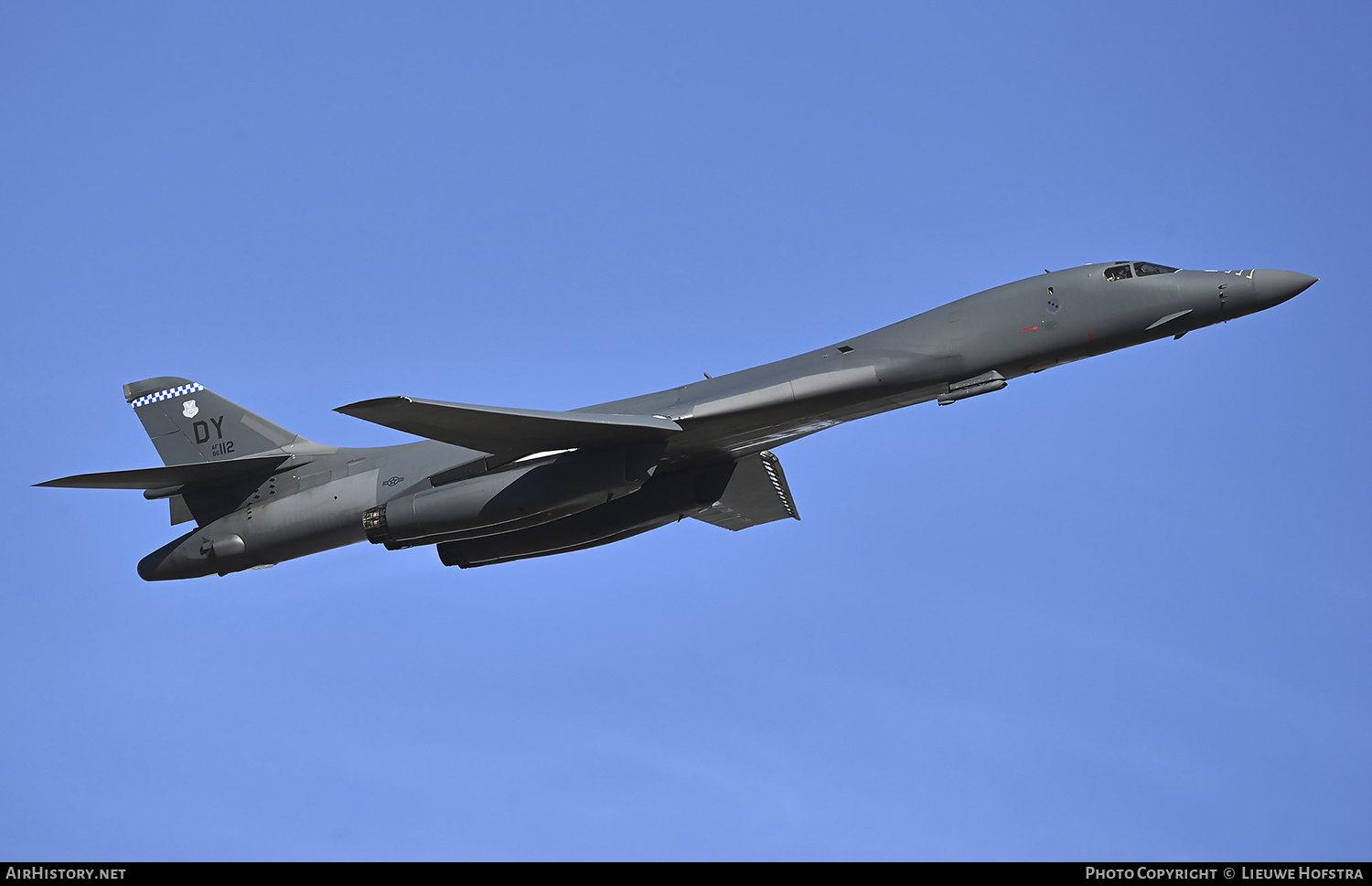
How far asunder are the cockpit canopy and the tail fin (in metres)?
14.8

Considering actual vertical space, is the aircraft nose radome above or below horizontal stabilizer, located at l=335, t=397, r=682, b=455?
above

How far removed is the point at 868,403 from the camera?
21.8m

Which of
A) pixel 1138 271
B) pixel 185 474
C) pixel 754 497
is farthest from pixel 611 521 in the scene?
pixel 1138 271

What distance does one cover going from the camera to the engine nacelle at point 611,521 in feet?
81.4

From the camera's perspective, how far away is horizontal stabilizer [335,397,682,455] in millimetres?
20859

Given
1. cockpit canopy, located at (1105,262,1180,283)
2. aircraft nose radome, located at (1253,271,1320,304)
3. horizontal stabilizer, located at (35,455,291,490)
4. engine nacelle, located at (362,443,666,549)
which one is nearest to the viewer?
aircraft nose radome, located at (1253,271,1320,304)

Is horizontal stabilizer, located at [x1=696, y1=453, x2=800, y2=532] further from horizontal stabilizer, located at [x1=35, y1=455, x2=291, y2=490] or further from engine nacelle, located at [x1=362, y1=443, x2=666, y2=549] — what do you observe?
horizontal stabilizer, located at [x1=35, y1=455, x2=291, y2=490]

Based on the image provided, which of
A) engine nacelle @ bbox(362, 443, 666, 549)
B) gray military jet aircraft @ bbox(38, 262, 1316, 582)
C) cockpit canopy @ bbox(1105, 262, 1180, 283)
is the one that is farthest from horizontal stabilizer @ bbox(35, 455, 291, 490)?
cockpit canopy @ bbox(1105, 262, 1180, 283)

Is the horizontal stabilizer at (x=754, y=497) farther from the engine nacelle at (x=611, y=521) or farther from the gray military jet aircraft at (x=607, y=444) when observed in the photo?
the engine nacelle at (x=611, y=521)
